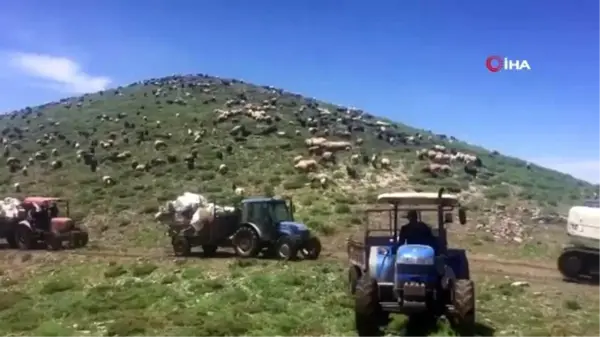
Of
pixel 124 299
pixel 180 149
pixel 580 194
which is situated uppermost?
pixel 180 149

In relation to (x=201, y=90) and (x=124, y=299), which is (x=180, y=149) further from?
(x=124, y=299)

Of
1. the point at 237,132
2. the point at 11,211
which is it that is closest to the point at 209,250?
the point at 11,211

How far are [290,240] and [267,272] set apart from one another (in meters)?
3.28

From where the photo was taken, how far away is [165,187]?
1748 inches

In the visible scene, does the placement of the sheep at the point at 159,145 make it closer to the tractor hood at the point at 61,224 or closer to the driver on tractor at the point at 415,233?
the tractor hood at the point at 61,224

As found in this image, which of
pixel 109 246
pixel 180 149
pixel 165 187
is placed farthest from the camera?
pixel 180 149

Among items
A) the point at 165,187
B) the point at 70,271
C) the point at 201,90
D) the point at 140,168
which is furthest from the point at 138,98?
the point at 70,271

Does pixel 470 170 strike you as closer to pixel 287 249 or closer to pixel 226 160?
pixel 226 160

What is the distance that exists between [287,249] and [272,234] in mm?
1052

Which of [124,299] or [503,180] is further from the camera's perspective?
[503,180]

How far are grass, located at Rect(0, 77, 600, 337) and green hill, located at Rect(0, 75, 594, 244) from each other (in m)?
0.21

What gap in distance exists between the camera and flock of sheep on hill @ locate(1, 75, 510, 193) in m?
51.3

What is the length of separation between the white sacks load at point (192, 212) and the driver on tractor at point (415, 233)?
1377 centimetres

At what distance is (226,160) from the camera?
166 ft
